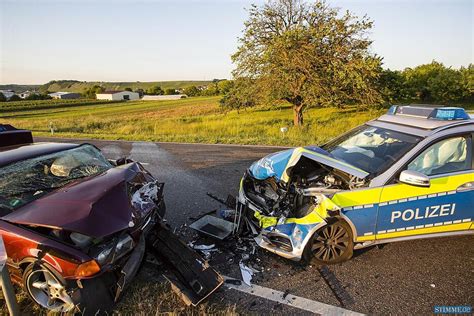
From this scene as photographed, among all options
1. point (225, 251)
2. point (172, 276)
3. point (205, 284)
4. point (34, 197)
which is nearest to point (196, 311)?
point (205, 284)

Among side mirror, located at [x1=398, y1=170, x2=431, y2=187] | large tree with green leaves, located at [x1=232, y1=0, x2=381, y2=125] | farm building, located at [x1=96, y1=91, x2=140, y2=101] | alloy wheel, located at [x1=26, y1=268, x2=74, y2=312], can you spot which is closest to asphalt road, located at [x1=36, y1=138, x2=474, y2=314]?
side mirror, located at [x1=398, y1=170, x2=431, y2=187]

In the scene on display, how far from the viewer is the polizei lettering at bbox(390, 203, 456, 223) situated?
10.5 ft

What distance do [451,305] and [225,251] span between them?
94.8 inches

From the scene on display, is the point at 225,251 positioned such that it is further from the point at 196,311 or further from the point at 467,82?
the point at 467,82

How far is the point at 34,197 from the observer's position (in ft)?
9.97

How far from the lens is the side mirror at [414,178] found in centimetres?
297

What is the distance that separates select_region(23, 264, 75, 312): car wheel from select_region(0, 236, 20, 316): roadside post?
0.76ft

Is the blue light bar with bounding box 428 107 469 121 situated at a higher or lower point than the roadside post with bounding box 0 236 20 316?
higher

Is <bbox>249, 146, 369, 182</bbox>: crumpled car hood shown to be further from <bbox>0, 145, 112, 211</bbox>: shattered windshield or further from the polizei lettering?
<bbox>0, 145, 112, 211</bbox>: shattered windshield

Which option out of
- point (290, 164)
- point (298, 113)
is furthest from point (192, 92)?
point (290, 164)

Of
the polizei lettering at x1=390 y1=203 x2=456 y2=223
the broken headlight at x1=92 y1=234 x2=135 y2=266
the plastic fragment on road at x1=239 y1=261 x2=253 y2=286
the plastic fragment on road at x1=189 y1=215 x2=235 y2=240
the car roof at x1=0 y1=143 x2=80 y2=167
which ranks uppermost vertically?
the car roof at x1=0 y1=143 x2=80 y2=167

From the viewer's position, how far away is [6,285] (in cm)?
229

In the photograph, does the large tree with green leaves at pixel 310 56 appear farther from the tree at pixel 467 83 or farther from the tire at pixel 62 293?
the tree at pixel 467 83

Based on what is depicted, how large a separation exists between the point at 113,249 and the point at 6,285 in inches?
32.3
